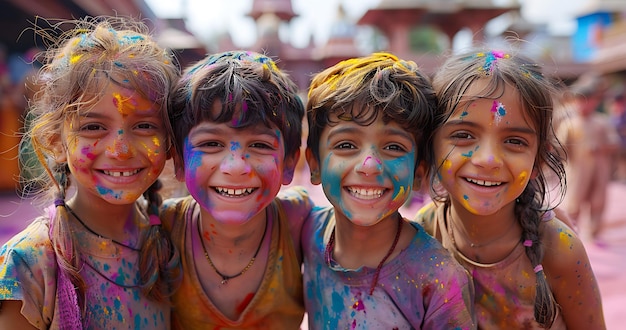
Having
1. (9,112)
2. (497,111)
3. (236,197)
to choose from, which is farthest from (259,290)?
(9,112)

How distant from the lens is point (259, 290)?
1765 millimetres

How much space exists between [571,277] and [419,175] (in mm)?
638

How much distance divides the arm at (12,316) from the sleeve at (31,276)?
0.04 m

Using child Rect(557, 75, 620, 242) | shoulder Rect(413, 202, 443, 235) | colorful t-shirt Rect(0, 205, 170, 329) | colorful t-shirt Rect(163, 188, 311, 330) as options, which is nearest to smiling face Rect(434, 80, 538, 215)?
shoulder Rect(413, 202, 443, 235)

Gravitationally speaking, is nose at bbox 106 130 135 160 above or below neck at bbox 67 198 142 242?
above

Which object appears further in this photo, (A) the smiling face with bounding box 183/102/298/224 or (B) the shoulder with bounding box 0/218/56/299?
(A) the smiling face with bounding box 183/102/298/224

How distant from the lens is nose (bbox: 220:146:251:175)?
157cm

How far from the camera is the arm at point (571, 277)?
5.61 feet

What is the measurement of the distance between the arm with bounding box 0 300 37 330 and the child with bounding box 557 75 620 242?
221 inches

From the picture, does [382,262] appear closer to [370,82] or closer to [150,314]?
[370,82]

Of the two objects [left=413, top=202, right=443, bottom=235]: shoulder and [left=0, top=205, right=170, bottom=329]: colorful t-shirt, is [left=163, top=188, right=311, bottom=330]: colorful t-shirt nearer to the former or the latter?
[left=0, top=205, right=170, bottom=329]: colorful t-shirt

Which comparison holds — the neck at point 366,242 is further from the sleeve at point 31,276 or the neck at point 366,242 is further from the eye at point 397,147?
the sleeve at point 31,276

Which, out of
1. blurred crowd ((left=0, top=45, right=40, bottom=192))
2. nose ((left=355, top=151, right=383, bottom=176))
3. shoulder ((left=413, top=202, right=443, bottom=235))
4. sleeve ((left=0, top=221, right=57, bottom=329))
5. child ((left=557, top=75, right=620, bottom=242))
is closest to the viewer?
sleeve ((left=0, top=221, right=57, bottom=329))

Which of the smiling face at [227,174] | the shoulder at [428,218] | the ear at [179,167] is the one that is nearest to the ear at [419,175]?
the shoulder at [428,218]
